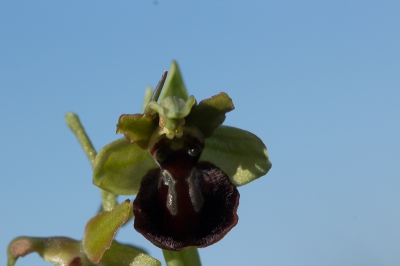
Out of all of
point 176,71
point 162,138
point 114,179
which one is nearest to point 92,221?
point 114,179

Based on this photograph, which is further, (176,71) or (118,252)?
(176,71)

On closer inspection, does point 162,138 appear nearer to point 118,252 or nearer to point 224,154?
point 224,154

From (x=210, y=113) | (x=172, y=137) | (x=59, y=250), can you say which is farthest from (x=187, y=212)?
(x=59, y=250)

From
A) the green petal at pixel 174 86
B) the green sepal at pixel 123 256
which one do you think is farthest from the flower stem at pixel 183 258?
the green petal at pixel 174 86

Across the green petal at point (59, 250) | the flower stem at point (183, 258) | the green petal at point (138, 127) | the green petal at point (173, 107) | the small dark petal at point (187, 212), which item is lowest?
the flower stem at point (183, 258)

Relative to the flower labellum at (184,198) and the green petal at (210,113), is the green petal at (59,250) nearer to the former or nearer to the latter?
the flower labellum at (184,198)

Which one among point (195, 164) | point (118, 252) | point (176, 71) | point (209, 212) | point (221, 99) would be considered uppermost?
point (176, 71)

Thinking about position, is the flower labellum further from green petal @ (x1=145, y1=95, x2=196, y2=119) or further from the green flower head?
green petal @ (x1=145, y1=95, x2=196, y2=119)
